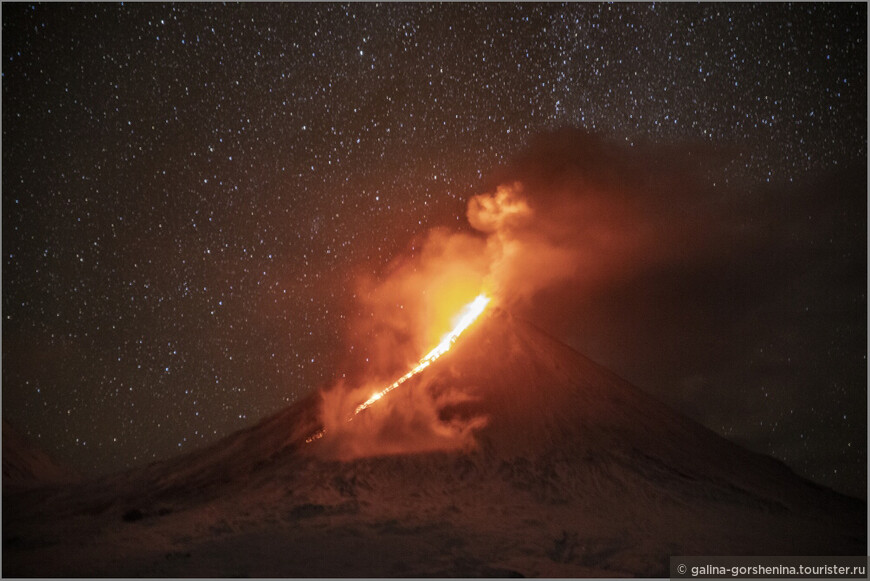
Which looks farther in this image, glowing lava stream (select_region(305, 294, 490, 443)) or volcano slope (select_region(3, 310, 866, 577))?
glowing lava stream (select_region(305, 294, 490, 443))

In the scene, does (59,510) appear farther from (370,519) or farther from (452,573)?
(452,573)

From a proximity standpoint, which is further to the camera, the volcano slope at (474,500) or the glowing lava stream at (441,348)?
the glowing lava stream at (441,348)

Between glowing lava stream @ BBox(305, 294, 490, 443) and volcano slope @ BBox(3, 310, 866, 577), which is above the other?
glowing lava stream @ BBox(305, 294, 490, 443)

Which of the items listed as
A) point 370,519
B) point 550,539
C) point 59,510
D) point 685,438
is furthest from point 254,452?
point 685,438

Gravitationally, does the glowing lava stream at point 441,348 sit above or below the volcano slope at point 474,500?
above
